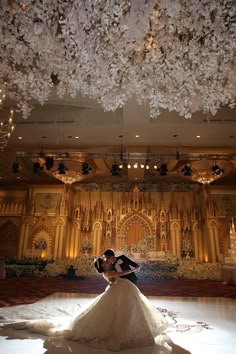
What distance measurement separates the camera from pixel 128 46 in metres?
3.57

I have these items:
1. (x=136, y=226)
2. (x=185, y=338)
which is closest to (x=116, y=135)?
(x=185, y=338)

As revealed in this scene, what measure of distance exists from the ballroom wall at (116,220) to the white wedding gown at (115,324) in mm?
10890

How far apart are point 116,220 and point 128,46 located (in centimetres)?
1232

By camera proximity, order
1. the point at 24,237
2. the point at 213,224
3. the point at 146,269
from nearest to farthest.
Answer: the point at 146,269 < the point at 213,224 < the point at 24,237

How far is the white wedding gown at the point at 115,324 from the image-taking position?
265cm

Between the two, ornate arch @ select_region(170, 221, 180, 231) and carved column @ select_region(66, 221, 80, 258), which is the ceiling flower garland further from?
carved column @ select_region(66, 221, 80, 258)

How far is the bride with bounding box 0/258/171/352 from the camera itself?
8.71ft

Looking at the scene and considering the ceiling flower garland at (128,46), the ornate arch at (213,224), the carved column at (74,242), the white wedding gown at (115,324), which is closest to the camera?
the white wedding gown at (115,324)

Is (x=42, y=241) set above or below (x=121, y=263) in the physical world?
above

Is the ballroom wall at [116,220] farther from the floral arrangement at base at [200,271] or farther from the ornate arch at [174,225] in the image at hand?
the floral arrangement at base at [200,271]

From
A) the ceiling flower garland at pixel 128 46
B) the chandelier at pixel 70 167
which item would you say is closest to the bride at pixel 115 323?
the ceiling flower garland at pixel 128 46

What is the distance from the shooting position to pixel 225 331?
338 centimetres

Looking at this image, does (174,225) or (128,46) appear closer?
(128,46)

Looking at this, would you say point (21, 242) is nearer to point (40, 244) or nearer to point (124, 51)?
point (40, 244)
